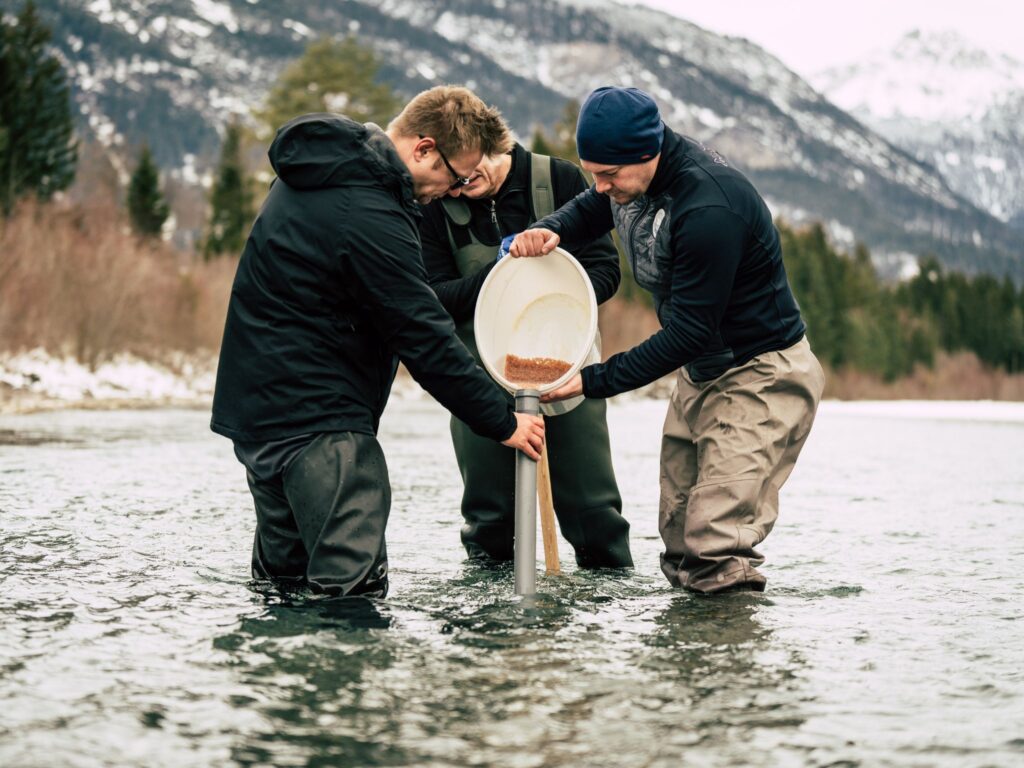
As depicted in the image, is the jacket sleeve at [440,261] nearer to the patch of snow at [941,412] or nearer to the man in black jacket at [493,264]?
the man in black jacket at [493,264]

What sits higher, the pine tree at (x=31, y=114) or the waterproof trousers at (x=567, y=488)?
the pine tree at (x=31, y=114)

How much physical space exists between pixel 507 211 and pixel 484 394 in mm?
1286

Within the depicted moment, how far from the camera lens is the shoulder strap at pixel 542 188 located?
5.35 meters

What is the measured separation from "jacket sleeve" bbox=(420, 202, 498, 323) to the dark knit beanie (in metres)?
1.08

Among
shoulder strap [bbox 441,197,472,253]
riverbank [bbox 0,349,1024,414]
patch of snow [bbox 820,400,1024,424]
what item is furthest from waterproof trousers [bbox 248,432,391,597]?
patch of snow [bbox 820,400,1024,424]

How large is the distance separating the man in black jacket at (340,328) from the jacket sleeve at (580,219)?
0.60 metres

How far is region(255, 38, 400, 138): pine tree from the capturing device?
172 feet

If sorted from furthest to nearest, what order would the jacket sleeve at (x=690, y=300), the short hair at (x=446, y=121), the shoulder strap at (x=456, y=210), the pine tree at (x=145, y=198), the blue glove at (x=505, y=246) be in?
the pine tree at (x=145, y=198) → the shoulder strap at (x=456, y=210) → the blue glove at (x=505, y=246) → the short hair at (x=446, y=121) → the jacket sleeve at (x=690, y=300)

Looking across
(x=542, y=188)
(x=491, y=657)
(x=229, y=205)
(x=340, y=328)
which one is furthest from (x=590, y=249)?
(x=229, y=205)

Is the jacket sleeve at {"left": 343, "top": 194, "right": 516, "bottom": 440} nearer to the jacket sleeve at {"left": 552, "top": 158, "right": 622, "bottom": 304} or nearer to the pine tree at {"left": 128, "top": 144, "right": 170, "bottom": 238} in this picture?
the jacket sleeve at {"left": 552, "top": 158, "right": 622, "bottom": 304}

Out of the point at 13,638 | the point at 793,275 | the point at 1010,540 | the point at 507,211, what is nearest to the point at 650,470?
the point at 1010,540

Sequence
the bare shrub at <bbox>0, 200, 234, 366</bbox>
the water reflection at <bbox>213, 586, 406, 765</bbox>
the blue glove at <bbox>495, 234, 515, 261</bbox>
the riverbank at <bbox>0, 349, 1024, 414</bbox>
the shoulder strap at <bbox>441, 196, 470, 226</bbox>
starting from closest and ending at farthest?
the water reflection at <bbox>213, 586, 406, 765</bbox>
the blue glove at <bbox>495, 234, 515, 261</bbox>
the shoulder strap at <bbox>441, 196, 470, 226</bbox>
the riverbank at <bbox>0, 349, 1024, 414</bbox>
the bare shrub at <bbox>0, 200, 234, 366</bbox>

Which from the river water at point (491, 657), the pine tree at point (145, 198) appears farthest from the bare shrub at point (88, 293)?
the pine tree at point (145, 198)

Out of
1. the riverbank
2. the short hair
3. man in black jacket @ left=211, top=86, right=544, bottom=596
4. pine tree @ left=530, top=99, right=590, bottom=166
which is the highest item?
pine tree @ left=530, top=99, right=590, bottom=166
